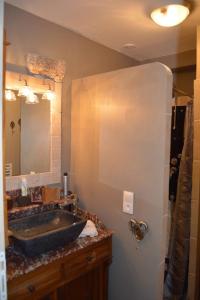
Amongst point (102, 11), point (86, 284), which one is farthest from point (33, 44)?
point (86, 284)

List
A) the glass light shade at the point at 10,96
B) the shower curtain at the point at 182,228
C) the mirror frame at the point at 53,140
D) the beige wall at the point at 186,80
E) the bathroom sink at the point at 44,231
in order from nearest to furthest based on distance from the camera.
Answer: the bathroom sink at the point at 44,231 → the glass light shade at the point at 10,96 → the mirror frame at the point at 53,140 → the shower curtain at the point at 182,228 → the beige wall at the point at 186,80

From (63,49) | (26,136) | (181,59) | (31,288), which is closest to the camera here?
(31,288)

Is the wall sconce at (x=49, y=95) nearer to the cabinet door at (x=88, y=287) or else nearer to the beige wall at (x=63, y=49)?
the beige wall at (x=63, y=49)

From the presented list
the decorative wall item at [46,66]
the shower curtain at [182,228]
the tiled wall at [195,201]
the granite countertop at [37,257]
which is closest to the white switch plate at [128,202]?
the granite countertop at [37,257]

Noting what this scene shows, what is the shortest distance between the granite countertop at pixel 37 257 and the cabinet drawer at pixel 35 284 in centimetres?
4

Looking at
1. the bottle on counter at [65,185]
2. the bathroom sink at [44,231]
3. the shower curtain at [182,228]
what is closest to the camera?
the bathroom sink at [44,231]

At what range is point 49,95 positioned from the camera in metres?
2.01

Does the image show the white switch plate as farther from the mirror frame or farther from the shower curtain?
the shower curtain

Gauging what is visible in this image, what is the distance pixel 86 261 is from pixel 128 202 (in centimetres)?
49

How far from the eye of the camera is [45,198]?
1943 mm

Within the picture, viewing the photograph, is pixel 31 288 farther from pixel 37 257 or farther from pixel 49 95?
pixel 49 95

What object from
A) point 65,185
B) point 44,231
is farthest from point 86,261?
point 65,185

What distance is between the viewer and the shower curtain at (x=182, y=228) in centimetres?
230

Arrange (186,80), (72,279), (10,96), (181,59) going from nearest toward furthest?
(72,279) → (10,96) → (181,59) → (186,80)
